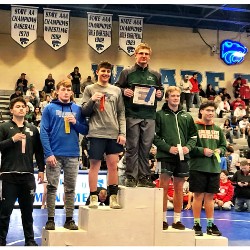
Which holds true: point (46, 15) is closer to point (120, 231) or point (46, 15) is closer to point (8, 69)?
point (8, 69)

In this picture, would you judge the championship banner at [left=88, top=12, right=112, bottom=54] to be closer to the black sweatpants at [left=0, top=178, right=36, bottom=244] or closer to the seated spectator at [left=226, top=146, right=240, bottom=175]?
the seated spectator at [left=226, top=146, right=240, bottom=175]

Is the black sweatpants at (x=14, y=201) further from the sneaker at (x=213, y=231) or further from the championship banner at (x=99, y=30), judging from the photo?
the championship banner at (x=99, y=30)

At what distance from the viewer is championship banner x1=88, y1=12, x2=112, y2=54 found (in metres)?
18.8

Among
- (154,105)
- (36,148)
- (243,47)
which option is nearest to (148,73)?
(154,105)

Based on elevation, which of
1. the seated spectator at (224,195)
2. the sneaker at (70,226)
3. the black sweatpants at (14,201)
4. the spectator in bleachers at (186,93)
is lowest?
the seated spectator at (224,195)

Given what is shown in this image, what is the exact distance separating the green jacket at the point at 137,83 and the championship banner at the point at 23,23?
42.4 ft

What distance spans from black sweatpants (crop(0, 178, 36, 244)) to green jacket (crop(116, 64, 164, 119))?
145cm

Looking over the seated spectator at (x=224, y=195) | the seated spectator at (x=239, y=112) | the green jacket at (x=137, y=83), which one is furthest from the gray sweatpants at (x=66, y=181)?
the seated spectator at (x=239, y=112)

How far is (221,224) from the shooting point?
29.6ft

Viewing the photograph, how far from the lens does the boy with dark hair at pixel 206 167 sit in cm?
627

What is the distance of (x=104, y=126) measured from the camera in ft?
18.4

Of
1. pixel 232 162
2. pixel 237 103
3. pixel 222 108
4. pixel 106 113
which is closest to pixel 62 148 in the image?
pixel 106 113

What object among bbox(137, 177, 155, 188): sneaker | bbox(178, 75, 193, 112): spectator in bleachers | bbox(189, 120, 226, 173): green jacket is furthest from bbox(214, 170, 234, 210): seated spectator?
bbox(178, 75, 193, 112): spectator in bleachers

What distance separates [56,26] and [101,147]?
1380cm
